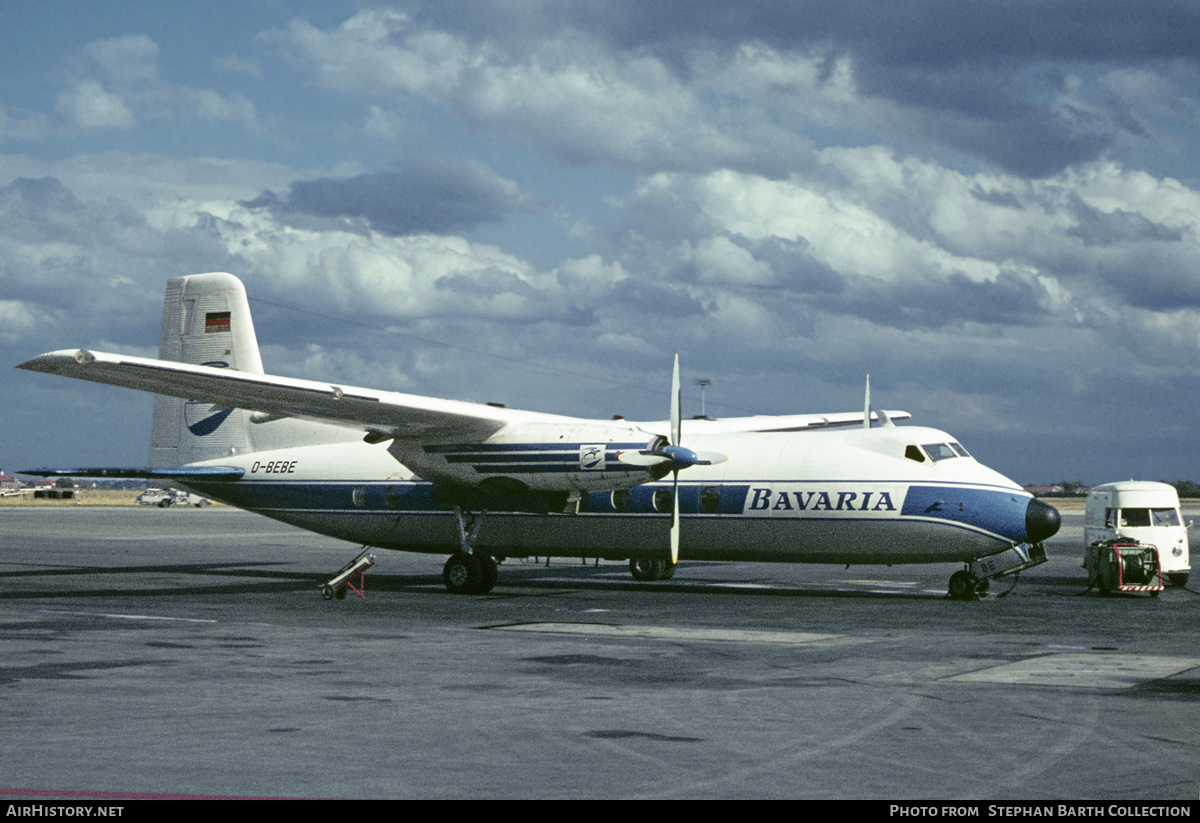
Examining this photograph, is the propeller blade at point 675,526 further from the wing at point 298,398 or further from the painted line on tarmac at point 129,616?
the painted line on tarmac at point 129,616

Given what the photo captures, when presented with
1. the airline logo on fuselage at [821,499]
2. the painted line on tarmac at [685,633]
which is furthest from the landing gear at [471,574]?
the painted line on tarmac at [685,633]

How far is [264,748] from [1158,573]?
2374 cm

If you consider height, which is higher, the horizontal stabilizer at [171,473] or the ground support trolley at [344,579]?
the horizontal stabilizer at [171,473]

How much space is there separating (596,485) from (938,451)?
285 inches

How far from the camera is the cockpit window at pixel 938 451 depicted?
25.1m

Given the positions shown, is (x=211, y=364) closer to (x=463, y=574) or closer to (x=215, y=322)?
(x=215, y=322)

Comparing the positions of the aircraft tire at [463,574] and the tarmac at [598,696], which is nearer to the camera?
the tarmac at [598,696]

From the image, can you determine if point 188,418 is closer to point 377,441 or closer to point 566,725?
point 377,441

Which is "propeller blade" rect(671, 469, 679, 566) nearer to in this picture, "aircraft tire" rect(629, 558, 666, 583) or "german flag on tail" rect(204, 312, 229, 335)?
"aircraft tire" rect(629, 558, 666, 583)

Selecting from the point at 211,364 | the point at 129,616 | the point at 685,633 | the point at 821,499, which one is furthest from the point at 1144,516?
the point at 211,364

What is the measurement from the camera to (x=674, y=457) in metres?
24.3

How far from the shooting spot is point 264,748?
32.3 feet

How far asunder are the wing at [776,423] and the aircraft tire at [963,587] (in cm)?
583
